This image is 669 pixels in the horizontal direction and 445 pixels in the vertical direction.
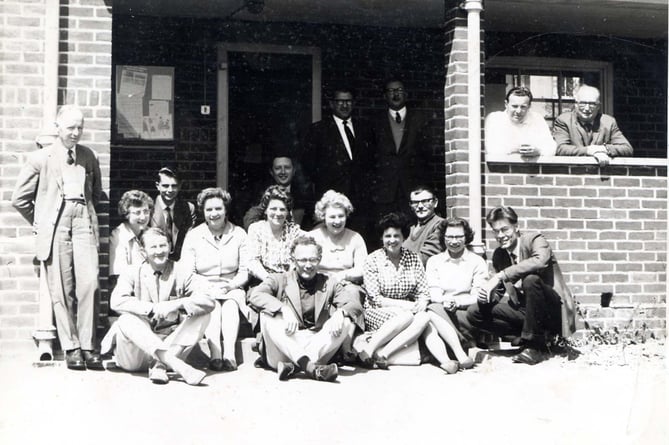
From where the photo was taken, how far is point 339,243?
7367mm

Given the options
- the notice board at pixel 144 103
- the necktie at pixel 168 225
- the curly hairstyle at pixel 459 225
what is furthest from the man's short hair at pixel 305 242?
the notice board at pixel 144 103

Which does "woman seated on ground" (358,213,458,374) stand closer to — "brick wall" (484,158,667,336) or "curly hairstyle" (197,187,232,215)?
"brick wall" (484,158,667,336)

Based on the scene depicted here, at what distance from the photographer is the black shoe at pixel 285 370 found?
6332 mm

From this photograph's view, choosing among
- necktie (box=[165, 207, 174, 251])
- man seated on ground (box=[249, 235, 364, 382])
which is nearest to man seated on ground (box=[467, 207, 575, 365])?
man seated on ground (box=[249, 235, 364, 382])

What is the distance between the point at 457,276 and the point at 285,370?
1.75 meters

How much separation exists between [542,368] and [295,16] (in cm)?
474

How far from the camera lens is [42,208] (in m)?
6.60

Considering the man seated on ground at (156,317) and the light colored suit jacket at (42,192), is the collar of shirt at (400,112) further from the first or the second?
the light colored suit jacket at (42,192)

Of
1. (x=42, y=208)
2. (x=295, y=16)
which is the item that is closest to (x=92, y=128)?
(x=42, y=208)

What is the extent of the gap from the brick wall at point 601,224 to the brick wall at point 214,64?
186 cm

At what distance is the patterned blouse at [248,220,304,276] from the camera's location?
7277 mm

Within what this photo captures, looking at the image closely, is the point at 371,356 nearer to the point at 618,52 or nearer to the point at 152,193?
the point at 152,193

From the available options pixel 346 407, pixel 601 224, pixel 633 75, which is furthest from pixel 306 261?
pixel 633 75

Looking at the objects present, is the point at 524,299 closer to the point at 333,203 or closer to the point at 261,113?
the point at 333,203
